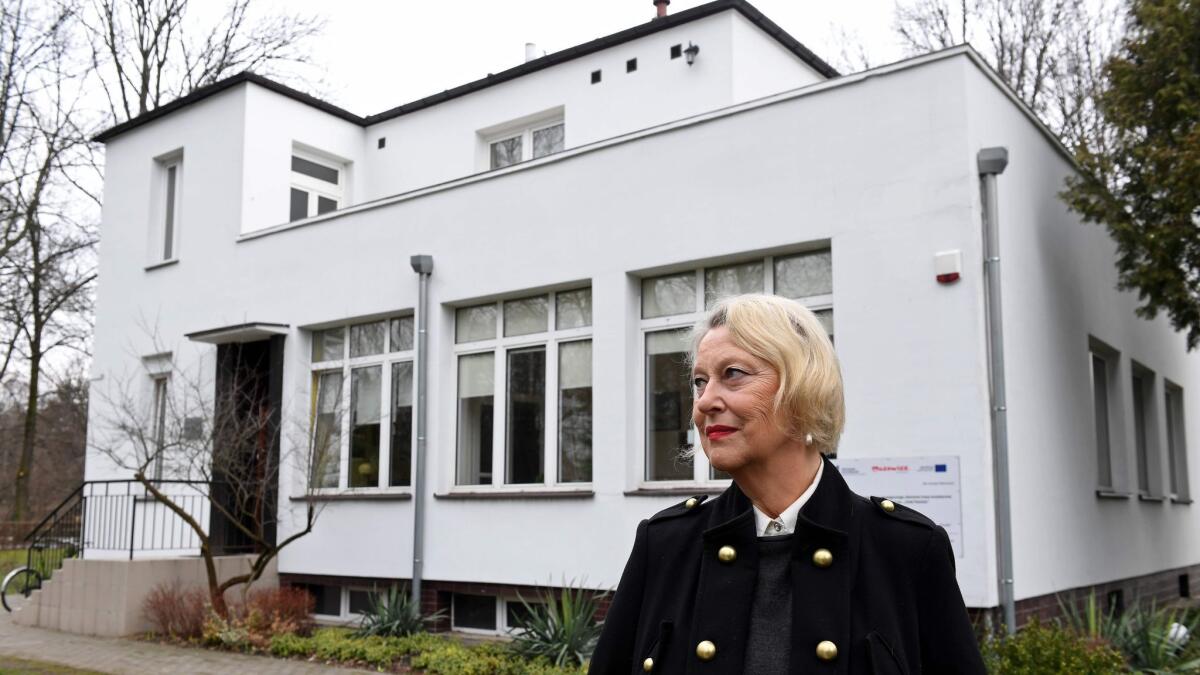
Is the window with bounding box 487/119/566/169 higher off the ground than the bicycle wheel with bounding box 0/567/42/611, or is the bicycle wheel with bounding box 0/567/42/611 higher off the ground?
the window with bounding box 487/119/566/169

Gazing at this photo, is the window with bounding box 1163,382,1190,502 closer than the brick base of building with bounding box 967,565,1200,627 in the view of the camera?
No

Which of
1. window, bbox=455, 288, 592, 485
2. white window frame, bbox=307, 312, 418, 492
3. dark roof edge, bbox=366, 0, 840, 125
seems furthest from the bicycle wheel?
dark roof edge, bbox=366, 0, 840, 125

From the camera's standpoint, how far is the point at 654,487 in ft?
33.7

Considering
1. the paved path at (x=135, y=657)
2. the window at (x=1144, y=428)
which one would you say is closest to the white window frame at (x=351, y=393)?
the paved path at (x=135, y=657)

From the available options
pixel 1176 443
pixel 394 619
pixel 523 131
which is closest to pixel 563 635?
pixel 394 619

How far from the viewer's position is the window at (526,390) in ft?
36.4

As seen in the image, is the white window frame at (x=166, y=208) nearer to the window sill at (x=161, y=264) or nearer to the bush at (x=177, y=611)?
the window sill at (x=161, y=264)

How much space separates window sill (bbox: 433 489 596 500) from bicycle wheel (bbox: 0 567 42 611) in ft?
22.8

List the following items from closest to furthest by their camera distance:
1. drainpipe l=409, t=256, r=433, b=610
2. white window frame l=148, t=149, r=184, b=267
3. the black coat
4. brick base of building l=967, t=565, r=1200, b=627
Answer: the black coat → brick base of building l=967, t=565, r=1200, b=627 → drainpipe l=409, t=256, r=433, b=610 → white window frame l=148, t=149, r=184, b=267

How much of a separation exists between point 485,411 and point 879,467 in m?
4.64

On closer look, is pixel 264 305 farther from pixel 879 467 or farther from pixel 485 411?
pixel 879 467

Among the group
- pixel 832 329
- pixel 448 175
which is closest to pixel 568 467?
pixel 832 329

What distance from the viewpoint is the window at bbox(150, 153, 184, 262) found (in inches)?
640

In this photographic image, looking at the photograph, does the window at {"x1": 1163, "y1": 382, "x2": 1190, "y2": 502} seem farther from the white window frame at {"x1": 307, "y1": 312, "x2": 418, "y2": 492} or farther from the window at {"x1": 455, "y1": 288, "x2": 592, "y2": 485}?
the white window frame at {"x1": 307, "y1": 312, "x2": 418, "y2": 492}
